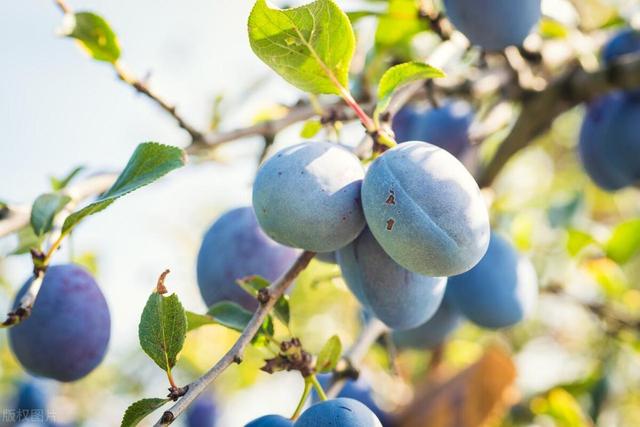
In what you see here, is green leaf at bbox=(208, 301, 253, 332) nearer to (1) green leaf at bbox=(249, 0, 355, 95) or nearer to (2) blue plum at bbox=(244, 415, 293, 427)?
(2) blue plum at bbox=(244, 415, 293, 427)

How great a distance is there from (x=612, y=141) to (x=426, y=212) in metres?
0.87

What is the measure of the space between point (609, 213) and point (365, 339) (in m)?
1.94

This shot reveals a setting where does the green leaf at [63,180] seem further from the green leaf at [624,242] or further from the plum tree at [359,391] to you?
the green leaf at [624,242]

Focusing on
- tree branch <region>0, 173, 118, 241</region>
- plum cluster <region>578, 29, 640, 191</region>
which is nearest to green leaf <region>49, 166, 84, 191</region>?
tree branch <region>0, 173, 118, 241</region>

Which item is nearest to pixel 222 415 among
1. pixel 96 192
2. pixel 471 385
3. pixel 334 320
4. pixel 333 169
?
pixel 334 320

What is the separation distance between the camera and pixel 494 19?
919 millimetres

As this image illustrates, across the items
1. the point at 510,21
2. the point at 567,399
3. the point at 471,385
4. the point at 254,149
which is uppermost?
the point at 510,21

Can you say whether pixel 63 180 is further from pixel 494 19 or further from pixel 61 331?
pixel 494 19

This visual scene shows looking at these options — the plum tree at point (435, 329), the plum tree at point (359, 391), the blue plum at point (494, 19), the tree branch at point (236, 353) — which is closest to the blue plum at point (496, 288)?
the plum tree at point (435, 329)

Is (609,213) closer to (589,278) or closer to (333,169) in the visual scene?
(589,278)

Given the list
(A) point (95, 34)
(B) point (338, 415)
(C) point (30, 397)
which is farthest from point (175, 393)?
(C) point (30, 397)

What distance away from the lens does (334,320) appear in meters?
2.24

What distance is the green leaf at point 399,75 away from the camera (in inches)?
28.4

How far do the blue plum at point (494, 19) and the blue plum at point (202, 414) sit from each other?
1360 mm
